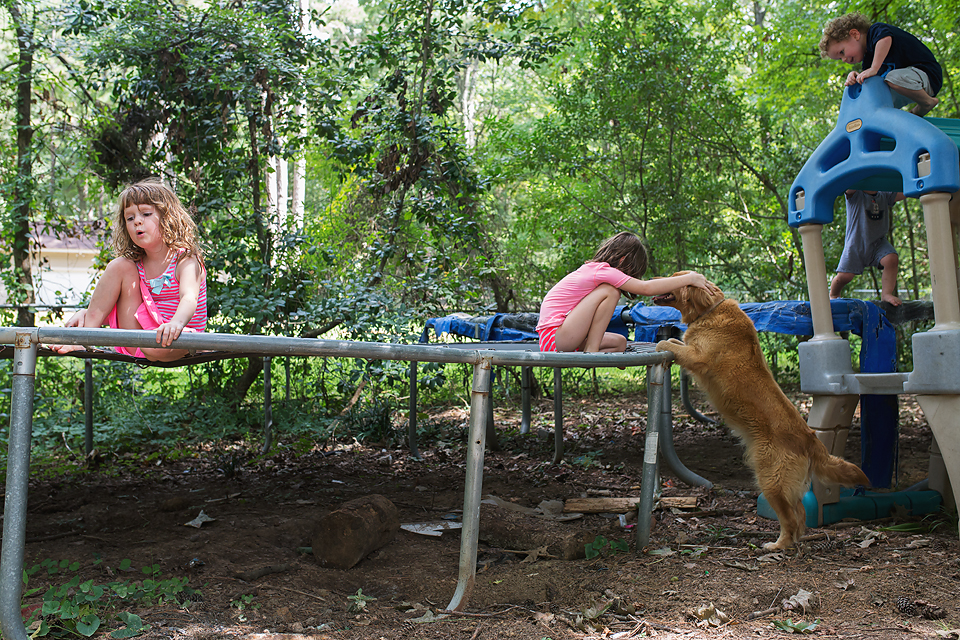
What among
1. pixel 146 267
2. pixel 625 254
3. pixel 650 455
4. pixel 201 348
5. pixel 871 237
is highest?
pixel 871 237

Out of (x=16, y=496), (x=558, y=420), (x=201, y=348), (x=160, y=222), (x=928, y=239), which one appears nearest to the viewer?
(x=16, y=496)

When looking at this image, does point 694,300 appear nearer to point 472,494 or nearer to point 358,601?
point 472,494

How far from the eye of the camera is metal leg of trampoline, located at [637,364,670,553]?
2.90 meters

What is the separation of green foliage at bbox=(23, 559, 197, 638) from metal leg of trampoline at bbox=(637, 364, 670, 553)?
6.07ft

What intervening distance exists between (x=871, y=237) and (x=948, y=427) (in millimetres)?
1862

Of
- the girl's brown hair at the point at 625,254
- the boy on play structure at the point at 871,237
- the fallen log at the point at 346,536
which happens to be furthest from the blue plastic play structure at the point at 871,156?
the fallen log at the point at 346,536

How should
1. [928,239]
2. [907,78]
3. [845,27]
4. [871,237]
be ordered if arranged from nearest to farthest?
[928,239] → [907,78] → [845,27] → [871,237]

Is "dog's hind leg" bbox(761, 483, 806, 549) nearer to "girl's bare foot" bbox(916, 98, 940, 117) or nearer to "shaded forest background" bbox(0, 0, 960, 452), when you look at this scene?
"girl's bare foot" bbox(916, 98, 940, 117)

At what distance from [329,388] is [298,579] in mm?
4365

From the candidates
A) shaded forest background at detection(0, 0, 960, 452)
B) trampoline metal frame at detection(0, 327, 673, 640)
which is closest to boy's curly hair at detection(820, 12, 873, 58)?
trampoline metal frame at detection(0, 327, 673, 640)

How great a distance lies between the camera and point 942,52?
7.09m

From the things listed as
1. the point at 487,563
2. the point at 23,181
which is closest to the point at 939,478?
the point at 487,563

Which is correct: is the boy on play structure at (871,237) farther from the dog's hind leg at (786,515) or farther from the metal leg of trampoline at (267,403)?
the metal leg of trampoline at (267,403)

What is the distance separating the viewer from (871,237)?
4.25 metres
